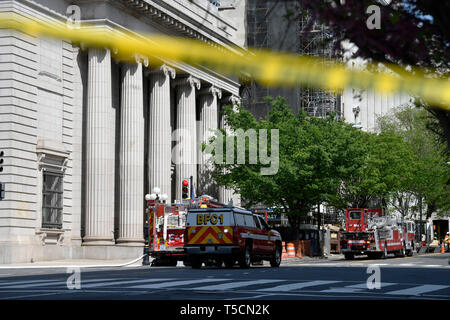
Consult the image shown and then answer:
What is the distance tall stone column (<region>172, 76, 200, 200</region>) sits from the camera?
57.3 meters

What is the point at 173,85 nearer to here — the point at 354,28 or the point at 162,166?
the point at 162,166

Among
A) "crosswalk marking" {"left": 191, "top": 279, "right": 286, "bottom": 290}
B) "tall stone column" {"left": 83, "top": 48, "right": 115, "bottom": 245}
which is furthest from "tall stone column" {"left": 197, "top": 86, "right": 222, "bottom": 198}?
"crosswalk marking" {"left": 191, "top": 279, "right": 286, "bottom": 290}

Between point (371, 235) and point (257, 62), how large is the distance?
29781 millimetres

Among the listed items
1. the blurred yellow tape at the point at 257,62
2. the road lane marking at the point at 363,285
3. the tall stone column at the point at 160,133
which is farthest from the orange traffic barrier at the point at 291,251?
the road lane marking at the point at 363,285

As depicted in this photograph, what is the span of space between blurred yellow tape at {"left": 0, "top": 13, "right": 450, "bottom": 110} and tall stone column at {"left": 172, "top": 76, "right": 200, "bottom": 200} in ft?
7.24

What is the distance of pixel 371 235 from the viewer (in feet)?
167

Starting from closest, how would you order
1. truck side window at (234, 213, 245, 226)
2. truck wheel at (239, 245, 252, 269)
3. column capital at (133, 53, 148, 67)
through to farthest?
truck side window at (234, 213, 245, 226), truck wheel at (239, 245, 252, 269), column capital at (133, 53, 148, 67)

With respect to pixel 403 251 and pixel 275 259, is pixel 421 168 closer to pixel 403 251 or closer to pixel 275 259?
pixel 403 251

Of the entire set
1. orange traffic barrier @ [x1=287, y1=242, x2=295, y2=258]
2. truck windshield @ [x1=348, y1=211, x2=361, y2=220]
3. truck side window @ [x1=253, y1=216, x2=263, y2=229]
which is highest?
truck windshield @ [x1=348, y1=211, x2=361, y2=220]

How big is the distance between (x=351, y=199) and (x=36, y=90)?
35997 mm

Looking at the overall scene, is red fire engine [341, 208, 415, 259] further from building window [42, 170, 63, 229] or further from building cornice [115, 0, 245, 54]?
building window [42, 170, 63, 229]

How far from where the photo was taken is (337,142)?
189 ft
